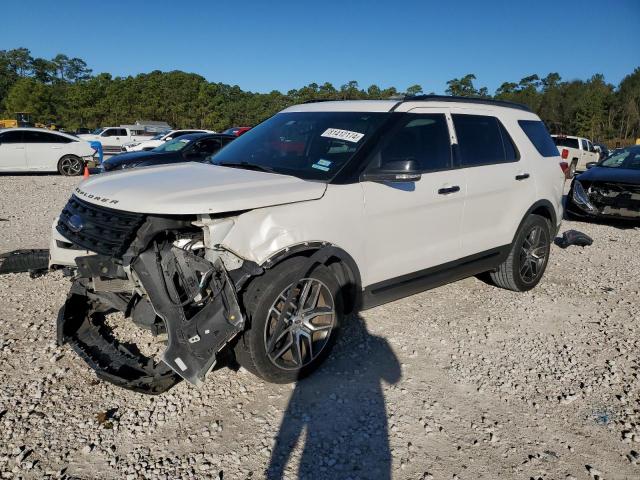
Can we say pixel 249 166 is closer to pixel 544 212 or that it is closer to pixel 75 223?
pixel 75 223

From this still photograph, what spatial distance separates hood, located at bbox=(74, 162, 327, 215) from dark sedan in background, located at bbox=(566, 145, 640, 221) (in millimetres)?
7641

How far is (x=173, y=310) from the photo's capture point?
2.94 metres

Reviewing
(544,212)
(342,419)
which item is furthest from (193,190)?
(544,212)

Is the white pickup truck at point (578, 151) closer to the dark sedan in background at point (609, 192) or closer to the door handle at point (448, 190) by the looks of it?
the dark sedan in background at point (609, 192)

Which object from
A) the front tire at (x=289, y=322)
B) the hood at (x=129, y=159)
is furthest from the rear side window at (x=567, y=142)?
the front tire at (x=289, y=322)

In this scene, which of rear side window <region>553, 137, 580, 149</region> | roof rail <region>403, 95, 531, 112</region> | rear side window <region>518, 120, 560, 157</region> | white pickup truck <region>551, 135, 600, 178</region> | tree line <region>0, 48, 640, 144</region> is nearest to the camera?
roof rail <region>403, 95, 531, 112</region>

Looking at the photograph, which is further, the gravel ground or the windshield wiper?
the windshield wiper

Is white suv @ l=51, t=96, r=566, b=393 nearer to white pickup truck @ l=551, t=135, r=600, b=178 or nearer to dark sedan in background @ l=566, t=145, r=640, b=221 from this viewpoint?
dark sedan in background @ l=566, t=145, r=640, b=221

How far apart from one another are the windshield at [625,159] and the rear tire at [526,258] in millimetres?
5587

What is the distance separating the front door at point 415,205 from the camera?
12.2ft

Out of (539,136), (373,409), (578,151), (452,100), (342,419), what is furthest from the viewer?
(578,151)

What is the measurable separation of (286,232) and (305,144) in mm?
1188

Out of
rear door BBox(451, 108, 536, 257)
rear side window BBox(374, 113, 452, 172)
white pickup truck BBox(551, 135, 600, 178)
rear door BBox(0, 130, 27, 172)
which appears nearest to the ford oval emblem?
rear side window BBox(374, 113, 452, 172)

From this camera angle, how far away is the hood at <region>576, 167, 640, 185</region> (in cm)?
882
